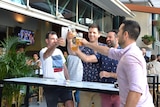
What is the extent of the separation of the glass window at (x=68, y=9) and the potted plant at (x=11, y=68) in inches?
129

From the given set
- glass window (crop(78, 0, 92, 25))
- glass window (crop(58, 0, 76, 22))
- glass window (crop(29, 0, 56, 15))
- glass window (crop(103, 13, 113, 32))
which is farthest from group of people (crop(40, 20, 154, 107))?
glass window (crop(103, 13, 113, 32))

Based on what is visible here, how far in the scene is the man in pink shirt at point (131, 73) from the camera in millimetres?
2029

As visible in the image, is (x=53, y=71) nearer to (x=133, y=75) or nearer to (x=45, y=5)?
(x=133, y=75)

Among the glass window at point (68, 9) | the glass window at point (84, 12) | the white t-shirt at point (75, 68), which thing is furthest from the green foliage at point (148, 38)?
the white t-shirt at point (75, 68)

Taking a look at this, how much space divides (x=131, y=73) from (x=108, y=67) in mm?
1262

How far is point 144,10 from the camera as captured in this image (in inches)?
601

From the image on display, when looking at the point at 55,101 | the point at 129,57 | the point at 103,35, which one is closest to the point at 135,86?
the point at 129,57

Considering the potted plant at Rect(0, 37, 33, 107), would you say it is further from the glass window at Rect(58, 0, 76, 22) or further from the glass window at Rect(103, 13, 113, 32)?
the glass window at Rect(103, 13, 113, 32)

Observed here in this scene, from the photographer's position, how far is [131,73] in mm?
2045

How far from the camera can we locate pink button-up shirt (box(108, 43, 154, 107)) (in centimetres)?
203

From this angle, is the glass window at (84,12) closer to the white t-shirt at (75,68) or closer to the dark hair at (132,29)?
the white t-shirt at (75,68)

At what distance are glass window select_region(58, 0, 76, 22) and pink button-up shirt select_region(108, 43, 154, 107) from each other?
5.68 metres

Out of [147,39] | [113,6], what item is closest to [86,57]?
[113,6]

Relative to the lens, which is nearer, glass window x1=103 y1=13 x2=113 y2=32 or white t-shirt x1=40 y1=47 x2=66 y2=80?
white t-shirt x1=40 y1=47 x2=66 y2=80
